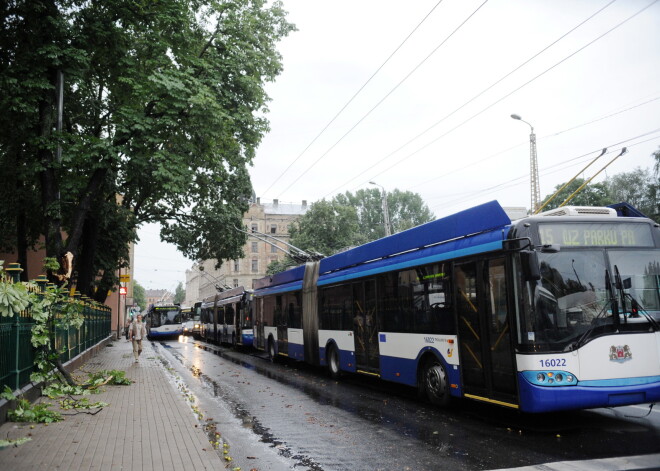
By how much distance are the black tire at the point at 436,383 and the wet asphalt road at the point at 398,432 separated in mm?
215

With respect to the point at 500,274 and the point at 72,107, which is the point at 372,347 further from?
the point at 72,107

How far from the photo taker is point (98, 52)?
18.0m

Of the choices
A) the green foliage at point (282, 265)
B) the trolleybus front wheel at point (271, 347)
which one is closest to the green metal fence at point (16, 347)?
the trolleybus front wheel at point (271, 347)

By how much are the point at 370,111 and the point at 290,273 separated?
6.06 m

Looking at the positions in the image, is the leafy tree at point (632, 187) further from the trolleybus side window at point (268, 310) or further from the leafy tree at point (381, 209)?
the trolleybus side window at point (268, 310)

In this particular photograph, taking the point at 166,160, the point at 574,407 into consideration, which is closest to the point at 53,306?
the point at 166,160

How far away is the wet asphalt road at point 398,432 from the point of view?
21.8 ft

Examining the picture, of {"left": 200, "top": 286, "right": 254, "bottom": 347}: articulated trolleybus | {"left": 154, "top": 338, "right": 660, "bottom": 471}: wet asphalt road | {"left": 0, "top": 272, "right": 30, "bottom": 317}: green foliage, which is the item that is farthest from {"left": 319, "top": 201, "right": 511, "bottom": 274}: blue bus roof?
{"left": 200, "top": 286, "right": 254, "bottom": 347}: articulated trolleybus

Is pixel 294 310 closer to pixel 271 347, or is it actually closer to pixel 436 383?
pixel 271 347

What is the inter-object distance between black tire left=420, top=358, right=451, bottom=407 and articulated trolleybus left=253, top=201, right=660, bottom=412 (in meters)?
0.03

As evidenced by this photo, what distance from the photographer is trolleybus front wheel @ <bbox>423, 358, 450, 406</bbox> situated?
9643 millimetres

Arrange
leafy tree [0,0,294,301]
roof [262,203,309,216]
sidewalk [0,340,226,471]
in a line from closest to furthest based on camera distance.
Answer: sidewalk [0,340,226,471] → leafy tree [0,0,294,301] → roof [262,203,309,216]

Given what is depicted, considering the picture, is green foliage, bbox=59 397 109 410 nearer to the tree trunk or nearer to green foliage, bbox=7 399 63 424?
green foliage, bbox=7 399 63 424

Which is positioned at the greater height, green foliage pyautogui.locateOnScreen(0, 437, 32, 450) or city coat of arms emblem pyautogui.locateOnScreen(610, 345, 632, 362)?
city coat of arms emblem pyautogui.locateOnScreen(610, 345, 632, 362)
